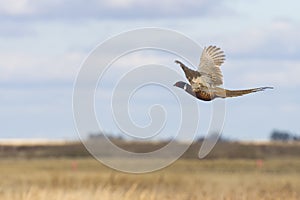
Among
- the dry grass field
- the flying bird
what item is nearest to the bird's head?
the flying bird

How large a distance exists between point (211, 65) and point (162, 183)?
2273cm

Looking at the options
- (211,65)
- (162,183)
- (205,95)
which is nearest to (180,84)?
(205,95)

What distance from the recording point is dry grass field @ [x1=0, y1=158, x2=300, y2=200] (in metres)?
20.6

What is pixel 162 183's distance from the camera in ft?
110

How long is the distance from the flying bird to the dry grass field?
8.68 metres

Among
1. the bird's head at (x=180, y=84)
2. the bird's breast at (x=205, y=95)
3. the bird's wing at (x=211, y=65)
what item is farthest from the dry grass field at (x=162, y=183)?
the bird's breast at (x=205, y=95)

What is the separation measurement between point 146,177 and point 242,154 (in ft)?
82.1

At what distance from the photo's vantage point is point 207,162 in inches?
2042

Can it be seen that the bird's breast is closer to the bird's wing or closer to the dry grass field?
the bird's wing

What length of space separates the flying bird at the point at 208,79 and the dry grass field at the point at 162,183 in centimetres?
868

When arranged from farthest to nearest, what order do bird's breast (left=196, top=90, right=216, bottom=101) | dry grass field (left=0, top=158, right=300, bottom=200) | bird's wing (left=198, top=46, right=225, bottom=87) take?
1. dry grass field (left=0, top=158, right=300, bottom=200)
2. bird's wing (left=198, top=46, right=225, bottom=87)
3. bird's breast (left=196, top=90, right=216, bottom=101)

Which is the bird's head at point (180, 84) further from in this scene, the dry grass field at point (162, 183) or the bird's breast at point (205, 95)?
the dry grass field at point (162, 183)

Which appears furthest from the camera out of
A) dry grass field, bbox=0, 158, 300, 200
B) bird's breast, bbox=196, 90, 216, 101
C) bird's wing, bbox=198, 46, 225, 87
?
dry grass field, bbox=0, 158, 300, 200

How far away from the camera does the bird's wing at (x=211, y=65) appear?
35.9ft
